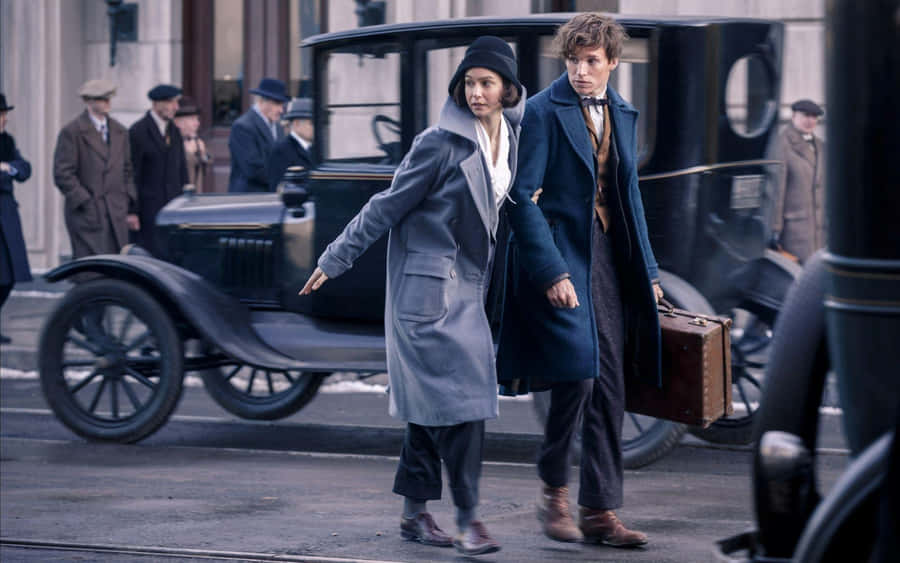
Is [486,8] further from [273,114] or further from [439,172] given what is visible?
[439,172]

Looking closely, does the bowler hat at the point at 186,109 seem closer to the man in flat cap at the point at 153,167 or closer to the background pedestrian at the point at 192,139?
the background pedestrian at the point at 192,139

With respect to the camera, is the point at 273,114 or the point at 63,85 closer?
the point at 273,114

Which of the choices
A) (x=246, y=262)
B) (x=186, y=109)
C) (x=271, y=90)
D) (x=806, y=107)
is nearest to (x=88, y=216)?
(x=186, y=109)

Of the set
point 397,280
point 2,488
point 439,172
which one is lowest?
point 2,488

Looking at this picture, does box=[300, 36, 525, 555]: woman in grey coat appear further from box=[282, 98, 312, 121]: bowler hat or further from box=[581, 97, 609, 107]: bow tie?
box=[282, 98, 312, 121]: bowler hat

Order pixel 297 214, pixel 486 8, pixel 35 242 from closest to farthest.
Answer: pixel 297 214 < pixel 486 8 < pixel 35 242

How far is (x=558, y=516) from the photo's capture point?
5.63 metres

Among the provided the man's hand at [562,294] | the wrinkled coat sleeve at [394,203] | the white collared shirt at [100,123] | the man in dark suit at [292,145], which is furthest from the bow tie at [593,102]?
the white collared shirt at [100,123]

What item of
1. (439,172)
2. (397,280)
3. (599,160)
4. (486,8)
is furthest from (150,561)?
(486,8)

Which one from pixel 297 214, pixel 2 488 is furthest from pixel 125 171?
pixel 2 488

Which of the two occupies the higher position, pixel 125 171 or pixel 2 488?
pixel 125 171

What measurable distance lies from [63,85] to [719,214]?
1056cm

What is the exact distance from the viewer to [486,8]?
14.8 m

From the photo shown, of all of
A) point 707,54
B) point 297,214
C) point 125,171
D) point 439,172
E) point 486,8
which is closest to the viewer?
point 439,172
